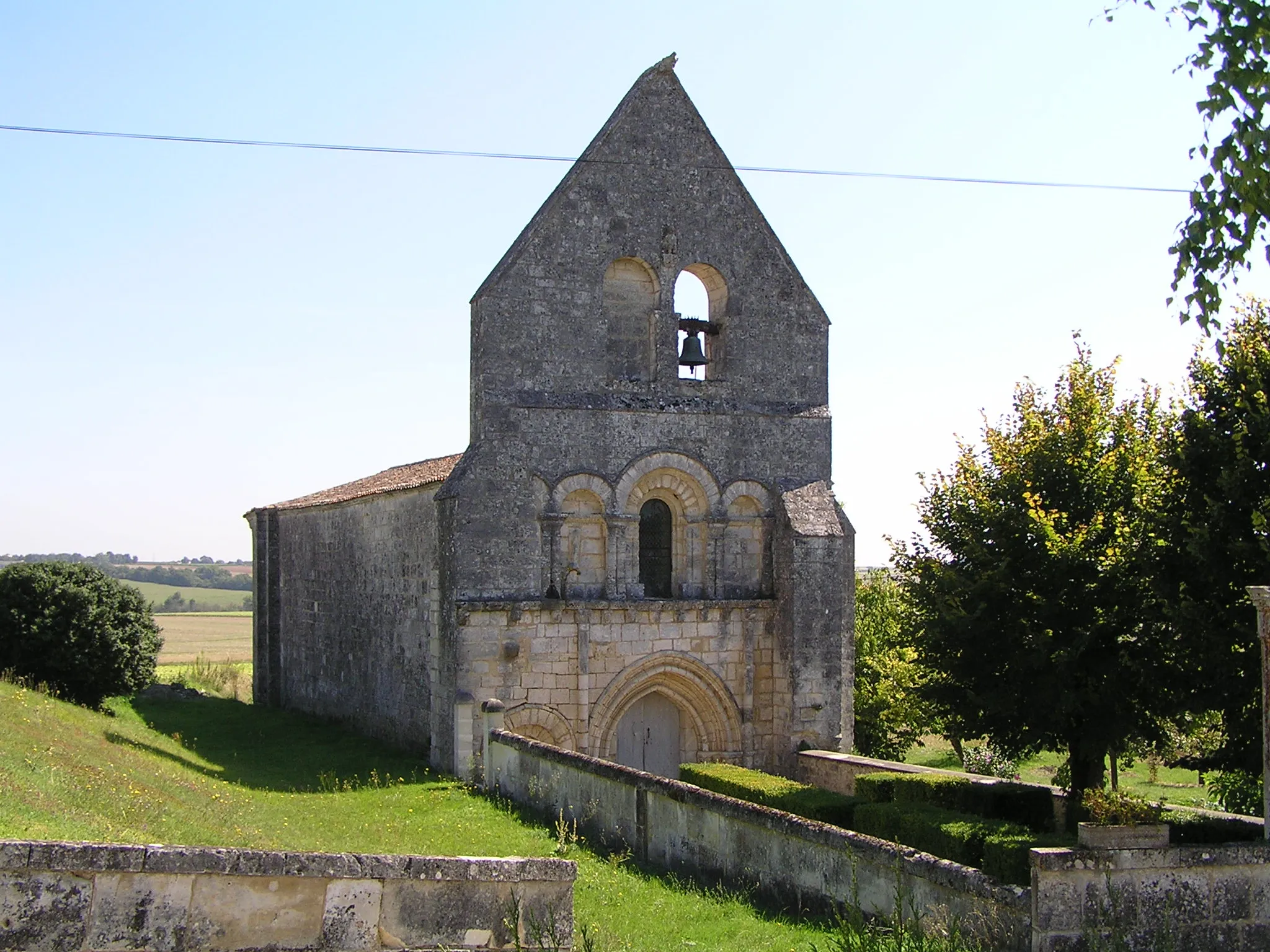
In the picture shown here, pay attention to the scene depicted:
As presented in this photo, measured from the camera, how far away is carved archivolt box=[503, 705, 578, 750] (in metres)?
19.4

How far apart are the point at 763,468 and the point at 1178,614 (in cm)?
911

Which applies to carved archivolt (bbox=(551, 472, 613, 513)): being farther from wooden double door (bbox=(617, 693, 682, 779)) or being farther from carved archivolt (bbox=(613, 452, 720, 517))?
wooden double door (bbox=(617, 693, 682, 779))

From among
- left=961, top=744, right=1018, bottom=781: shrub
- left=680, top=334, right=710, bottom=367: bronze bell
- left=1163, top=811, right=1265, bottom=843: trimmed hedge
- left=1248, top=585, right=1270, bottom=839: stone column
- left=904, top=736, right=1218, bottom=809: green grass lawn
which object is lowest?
left=904, top=736, right=1218, bottom=809: green grass lawn

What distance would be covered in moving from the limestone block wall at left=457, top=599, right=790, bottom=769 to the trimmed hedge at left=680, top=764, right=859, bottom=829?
2.46 m

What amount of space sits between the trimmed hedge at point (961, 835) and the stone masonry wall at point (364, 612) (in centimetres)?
888

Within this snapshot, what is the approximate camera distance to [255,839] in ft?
40.9

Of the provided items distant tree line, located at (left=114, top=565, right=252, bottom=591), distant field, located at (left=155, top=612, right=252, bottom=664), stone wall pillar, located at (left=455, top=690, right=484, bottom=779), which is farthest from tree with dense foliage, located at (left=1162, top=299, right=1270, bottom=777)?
distant tree line, located at (left=114, top=565, right=252, bottom=591)

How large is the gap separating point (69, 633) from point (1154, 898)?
2189cm

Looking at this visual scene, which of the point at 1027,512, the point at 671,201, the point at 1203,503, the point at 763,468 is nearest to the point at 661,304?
the point at 671,201

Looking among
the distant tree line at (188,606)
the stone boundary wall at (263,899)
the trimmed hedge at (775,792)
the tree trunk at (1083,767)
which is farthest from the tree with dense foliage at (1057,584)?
the distant tree line at (188,606)

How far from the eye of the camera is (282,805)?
16.7 meters

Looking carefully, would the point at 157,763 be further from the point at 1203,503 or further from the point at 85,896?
the point at 1203,503

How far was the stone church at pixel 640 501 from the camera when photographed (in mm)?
19422

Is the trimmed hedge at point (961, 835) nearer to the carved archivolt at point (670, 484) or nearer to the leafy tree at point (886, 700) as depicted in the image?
the carved archivolt at point (670, 484)
